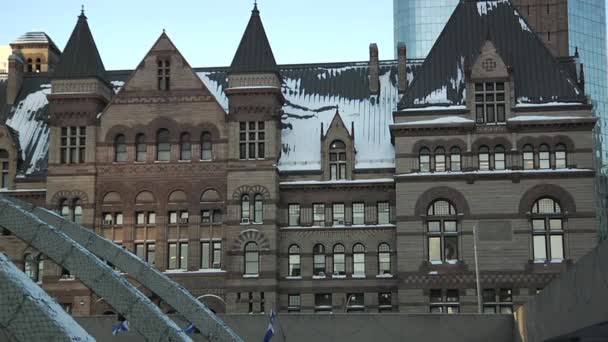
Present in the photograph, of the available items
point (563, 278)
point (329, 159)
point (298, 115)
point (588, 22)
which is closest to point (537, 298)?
point (563, 278)

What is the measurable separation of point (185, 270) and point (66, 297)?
658 cm

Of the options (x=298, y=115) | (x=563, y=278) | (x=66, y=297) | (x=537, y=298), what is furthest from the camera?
(x=298, y=115)

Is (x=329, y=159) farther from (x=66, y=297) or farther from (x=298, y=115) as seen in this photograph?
(x=66, y=297)

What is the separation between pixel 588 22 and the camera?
127625 mm

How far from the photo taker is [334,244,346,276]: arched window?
59125mm

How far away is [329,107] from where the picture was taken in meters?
64.1

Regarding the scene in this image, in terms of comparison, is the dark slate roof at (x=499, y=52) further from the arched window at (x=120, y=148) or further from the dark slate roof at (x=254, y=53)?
the arched window at (x=120, y=148)

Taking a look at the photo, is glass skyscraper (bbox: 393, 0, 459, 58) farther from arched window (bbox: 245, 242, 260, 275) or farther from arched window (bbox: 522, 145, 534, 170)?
arched window (bbox: 245, 242, 260, 275)

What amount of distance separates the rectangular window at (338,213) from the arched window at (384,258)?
2599mm

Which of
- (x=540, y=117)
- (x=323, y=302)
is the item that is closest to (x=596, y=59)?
(x=540, y=117)

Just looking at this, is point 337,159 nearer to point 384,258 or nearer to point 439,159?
point 439,159

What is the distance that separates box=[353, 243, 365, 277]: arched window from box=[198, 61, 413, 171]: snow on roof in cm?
454

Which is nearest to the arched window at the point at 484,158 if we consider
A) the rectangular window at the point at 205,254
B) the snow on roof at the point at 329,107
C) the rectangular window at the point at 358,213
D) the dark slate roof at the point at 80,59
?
the snow on roof at the point at 329,107

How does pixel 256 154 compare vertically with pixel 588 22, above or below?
below
